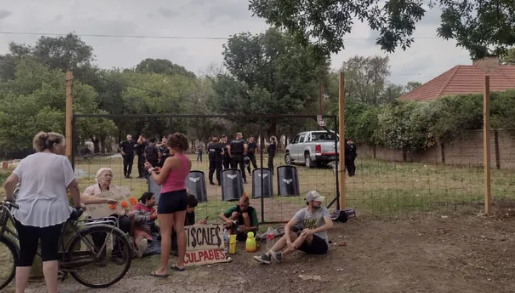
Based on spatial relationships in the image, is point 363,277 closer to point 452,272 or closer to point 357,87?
point 452,272

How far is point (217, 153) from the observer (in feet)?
48.0

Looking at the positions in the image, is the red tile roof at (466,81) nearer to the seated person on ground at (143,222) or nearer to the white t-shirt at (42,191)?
the seated person on ground at (143,222)

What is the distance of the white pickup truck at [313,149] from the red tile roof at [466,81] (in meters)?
9.33

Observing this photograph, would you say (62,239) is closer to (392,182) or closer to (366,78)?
(392,182)

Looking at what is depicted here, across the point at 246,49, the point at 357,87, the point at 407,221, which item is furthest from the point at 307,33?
the point at 357,87

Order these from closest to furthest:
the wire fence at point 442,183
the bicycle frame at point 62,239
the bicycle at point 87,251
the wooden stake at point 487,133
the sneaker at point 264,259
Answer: the bicycle frame at point 62,239 < the bicycle at point 87,251 < the sneaker at point 264,259 < the wooden stake at point 487,133 < the wire fence at point 442,183

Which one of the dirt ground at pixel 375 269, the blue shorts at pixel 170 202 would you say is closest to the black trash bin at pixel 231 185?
the dirt ground at pixel 375 269

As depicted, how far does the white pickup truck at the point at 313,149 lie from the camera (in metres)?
18.7

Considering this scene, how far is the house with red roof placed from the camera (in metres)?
26.2

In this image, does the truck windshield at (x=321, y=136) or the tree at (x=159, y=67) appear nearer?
the truck windshield at (x=321, y=136)

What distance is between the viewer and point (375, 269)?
5.77 m

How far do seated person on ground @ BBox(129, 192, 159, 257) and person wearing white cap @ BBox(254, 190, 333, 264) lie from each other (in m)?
1.57

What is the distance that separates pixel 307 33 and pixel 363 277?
208 inches

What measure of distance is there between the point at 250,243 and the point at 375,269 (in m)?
1.82
